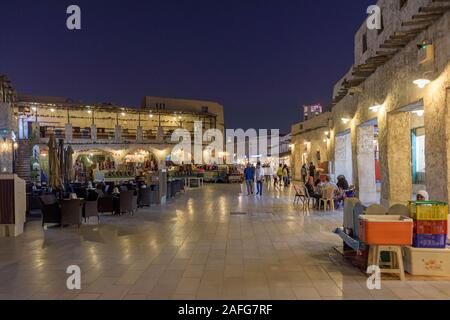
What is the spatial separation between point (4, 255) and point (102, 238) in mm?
1878

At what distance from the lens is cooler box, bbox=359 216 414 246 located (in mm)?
4961

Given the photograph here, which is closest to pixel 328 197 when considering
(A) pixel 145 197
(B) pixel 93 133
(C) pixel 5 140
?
(A) pixel 145 197

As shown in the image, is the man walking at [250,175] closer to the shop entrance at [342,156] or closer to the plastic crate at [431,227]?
the shop entrance at [342,156]

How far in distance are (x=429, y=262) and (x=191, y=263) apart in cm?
337

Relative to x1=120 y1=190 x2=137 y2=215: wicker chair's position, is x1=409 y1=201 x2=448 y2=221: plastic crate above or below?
above

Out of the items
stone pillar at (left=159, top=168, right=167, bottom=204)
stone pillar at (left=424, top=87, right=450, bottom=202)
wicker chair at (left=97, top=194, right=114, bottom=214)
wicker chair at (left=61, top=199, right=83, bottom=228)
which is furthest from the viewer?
stone pillar at (left=159, top=168, right=167, bottom=204)

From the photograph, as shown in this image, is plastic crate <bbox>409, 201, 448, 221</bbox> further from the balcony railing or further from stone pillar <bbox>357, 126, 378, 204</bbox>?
the balcony railing

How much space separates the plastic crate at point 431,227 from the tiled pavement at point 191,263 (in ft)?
2.12

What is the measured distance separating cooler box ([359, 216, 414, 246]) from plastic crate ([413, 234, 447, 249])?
9.5 inches

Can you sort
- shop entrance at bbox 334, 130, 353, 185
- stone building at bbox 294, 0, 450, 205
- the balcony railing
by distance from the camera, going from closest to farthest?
stone building at bbox 294, 0, 450, 205 < shop entrance at bbox 334, 130, 353, 185 < the balcony railing

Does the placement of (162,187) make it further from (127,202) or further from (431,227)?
(431,227)

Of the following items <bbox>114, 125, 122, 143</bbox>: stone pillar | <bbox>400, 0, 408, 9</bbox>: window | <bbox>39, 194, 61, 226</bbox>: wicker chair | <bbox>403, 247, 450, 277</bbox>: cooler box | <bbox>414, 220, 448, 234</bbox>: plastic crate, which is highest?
<bbox>400, 0, 408, 9</bbox>: window

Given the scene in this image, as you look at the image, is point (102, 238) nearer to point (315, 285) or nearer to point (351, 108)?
point (315, 285)

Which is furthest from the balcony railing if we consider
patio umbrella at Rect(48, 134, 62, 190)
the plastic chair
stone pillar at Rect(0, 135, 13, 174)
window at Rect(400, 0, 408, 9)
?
window at Rect(400, 0, 408, 9)
